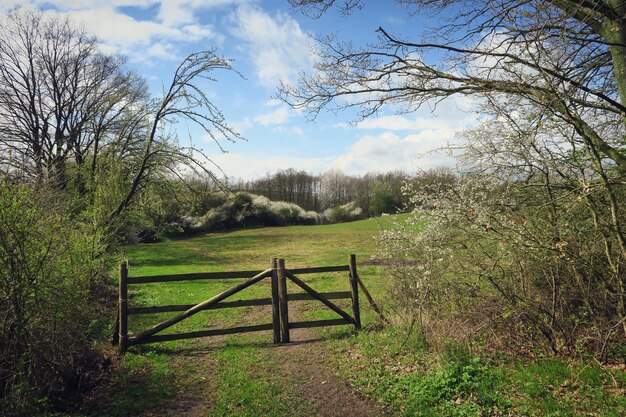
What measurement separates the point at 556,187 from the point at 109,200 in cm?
1231

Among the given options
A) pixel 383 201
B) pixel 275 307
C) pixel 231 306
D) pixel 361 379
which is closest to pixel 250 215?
pixel 383 201

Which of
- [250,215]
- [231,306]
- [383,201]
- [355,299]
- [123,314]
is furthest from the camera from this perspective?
[250,215]

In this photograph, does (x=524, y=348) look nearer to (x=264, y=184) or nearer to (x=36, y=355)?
(x=36, y=355)

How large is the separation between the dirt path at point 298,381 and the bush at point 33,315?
1516 millimetres

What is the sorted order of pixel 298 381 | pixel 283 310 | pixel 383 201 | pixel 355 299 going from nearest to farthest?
pixel 298 381 → pixel 283 310 → pixel 355 299 → pixel 383 201

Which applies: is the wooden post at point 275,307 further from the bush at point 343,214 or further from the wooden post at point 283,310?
the bush at point 343,214

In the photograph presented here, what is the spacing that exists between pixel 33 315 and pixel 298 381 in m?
3.93

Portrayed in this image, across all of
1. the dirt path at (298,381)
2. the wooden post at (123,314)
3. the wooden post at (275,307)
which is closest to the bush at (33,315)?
the wooden post at (123,314)

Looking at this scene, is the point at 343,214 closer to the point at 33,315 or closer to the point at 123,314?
the point at 123,314

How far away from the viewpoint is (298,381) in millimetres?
6164

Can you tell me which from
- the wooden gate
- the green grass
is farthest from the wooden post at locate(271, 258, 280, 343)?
the green grass

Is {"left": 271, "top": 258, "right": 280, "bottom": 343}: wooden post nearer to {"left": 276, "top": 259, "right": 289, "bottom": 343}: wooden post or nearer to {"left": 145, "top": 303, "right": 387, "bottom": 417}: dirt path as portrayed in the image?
{"left": 276, "top": 259, "right": 289, "bottom": 343}: wooden post

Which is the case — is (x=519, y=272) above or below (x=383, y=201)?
below

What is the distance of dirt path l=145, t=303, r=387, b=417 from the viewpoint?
5.23 m
